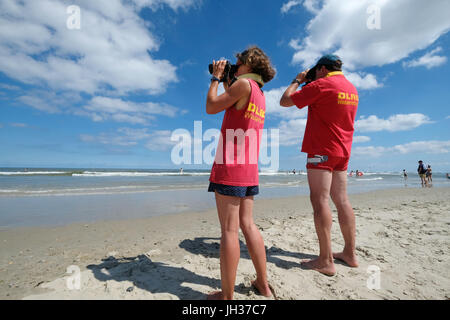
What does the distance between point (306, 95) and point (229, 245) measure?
62.9 inches

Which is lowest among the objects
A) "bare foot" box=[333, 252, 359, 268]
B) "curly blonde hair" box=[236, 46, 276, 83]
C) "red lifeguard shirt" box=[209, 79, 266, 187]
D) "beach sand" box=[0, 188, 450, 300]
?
"beach sand" box=[0, 188, 450, 300]

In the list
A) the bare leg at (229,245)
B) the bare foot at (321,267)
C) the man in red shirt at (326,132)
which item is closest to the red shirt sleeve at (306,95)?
the man in red shirt at (326,132)

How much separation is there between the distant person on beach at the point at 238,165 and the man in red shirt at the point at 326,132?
0.64 m

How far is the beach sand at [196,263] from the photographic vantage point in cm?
188

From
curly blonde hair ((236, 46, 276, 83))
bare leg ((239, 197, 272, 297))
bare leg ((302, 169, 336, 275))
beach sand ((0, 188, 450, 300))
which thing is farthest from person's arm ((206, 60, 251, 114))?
beach sand ((0, 188, 450, 300))

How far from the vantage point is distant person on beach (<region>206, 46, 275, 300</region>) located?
1600 mm

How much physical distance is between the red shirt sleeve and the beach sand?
1.72 meters

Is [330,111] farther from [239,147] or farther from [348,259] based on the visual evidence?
[348,259]

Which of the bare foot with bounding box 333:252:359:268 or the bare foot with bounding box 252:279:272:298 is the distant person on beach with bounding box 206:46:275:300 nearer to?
the bare foot with bounding box 252:279:272:298

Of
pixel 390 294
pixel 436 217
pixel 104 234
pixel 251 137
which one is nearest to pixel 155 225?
pixel 104 234

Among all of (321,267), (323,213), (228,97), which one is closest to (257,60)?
(228,97)

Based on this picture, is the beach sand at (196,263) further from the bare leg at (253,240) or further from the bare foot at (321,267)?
the bare leg at (253,240)

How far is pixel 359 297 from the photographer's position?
5.86 feet
